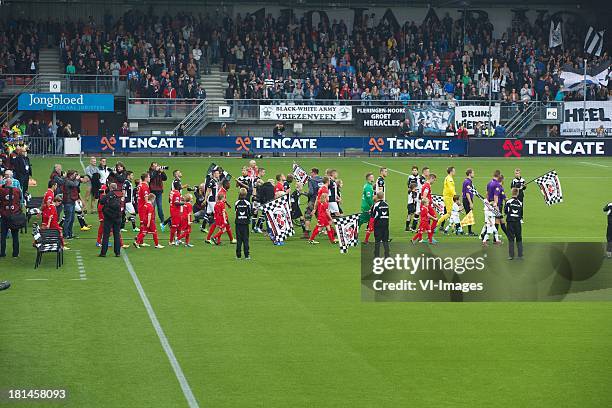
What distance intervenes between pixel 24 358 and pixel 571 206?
26.9 metres

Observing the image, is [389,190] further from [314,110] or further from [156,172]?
[314,110]

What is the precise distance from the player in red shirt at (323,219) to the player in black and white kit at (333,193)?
2.42 ft

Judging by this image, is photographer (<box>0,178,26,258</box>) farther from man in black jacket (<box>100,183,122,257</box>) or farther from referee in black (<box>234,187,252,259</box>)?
referee in black (<box>234,187,252,259</box>)

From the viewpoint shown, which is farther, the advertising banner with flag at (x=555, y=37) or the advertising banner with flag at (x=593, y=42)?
the advertising banner with flag at (x=555, y=37)

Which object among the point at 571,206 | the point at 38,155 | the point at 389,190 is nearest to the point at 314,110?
the point at 38,155

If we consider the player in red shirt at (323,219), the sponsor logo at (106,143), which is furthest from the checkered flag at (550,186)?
the sponsor logo at (106,143)

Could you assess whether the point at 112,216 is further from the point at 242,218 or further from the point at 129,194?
the point at 129,194

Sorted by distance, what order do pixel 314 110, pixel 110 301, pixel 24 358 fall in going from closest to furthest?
pixel 24 358
pixel 110 301
pixel 314 110

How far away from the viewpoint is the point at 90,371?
15328 mm

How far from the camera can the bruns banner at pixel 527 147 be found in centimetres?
6216

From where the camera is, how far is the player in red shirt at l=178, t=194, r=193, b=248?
89.2 ft

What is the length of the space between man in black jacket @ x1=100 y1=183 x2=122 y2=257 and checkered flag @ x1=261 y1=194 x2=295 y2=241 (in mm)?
4241

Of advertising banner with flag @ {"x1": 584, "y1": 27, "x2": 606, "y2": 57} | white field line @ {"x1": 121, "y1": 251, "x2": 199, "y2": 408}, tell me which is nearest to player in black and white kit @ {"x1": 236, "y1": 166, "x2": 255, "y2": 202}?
white field line @ {"x1": 121, "y1": 251, "x2": 199, "y2": 408}

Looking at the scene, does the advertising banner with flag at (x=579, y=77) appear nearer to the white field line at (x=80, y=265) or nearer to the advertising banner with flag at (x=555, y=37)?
the advertising banner with flag at (x=555, y=37)
